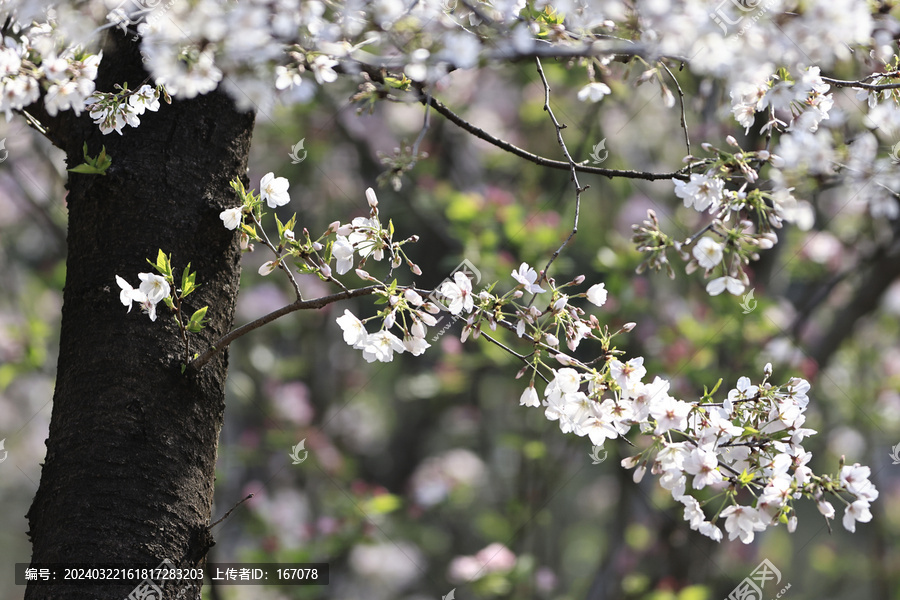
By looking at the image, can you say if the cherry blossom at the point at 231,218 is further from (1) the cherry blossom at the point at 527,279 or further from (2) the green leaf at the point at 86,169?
(1) the cherry blossom at the point at 527,279

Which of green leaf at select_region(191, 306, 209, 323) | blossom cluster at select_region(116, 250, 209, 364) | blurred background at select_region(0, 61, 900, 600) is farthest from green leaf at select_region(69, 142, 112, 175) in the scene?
blurred background at select_region(0, 61, 900, 600)

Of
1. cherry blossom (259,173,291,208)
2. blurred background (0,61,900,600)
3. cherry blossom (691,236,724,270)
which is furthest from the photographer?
blurred background (0,61,900,600)

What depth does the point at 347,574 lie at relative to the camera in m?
5.18

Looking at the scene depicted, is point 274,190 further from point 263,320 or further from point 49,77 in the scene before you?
point 49,77

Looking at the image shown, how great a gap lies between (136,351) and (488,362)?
2.77 metres

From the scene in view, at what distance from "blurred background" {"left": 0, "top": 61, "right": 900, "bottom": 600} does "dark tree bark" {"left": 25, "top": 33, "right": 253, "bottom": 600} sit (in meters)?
1.96

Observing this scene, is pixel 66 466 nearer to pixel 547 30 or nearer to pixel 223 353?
pixel 223 353

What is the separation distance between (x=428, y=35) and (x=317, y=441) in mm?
3797

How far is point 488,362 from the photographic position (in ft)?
12.6

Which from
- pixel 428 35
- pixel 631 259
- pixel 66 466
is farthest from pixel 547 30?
pixel 631 259

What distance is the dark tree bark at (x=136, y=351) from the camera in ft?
3.65

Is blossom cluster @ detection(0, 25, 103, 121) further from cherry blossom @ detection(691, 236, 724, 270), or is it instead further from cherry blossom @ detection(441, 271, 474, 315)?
cherry blossom @ detection(691, 236, 724, 270)

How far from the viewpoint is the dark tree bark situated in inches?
43.8

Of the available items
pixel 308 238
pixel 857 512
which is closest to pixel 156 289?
pixel 308 238
